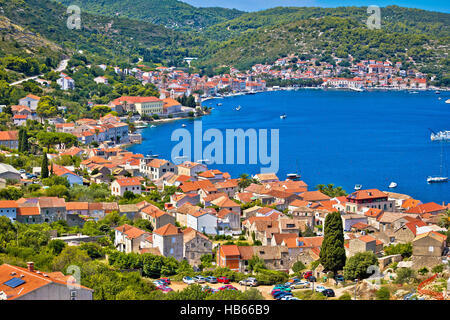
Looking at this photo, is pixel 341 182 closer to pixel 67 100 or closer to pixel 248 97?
pixel 67 100

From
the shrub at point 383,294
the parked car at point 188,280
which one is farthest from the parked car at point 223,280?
the shrub at point 383,294

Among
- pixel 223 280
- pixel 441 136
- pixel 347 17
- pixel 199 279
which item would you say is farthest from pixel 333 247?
pixel 347 17

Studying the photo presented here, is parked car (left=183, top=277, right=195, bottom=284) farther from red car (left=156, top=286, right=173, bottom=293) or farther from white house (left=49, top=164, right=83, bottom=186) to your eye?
white house (left=49, top=164, right=83, bottom=186)

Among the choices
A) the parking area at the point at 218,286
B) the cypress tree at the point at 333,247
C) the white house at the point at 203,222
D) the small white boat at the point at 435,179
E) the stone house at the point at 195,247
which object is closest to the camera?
the parking area at the point at 218,286

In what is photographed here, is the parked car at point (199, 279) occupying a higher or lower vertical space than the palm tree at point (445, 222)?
lower

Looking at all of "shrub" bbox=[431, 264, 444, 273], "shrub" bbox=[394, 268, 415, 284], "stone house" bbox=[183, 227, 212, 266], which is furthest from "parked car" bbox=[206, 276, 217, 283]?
"shrub" bbox=[431, 264, 444, 273]

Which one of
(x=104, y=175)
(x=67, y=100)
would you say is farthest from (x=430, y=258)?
(x=67, y=100)

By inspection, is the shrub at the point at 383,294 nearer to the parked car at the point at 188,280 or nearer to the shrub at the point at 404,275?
the shrub at the point at 404,275

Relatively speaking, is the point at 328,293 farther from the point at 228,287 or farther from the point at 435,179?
the point at 435,179
